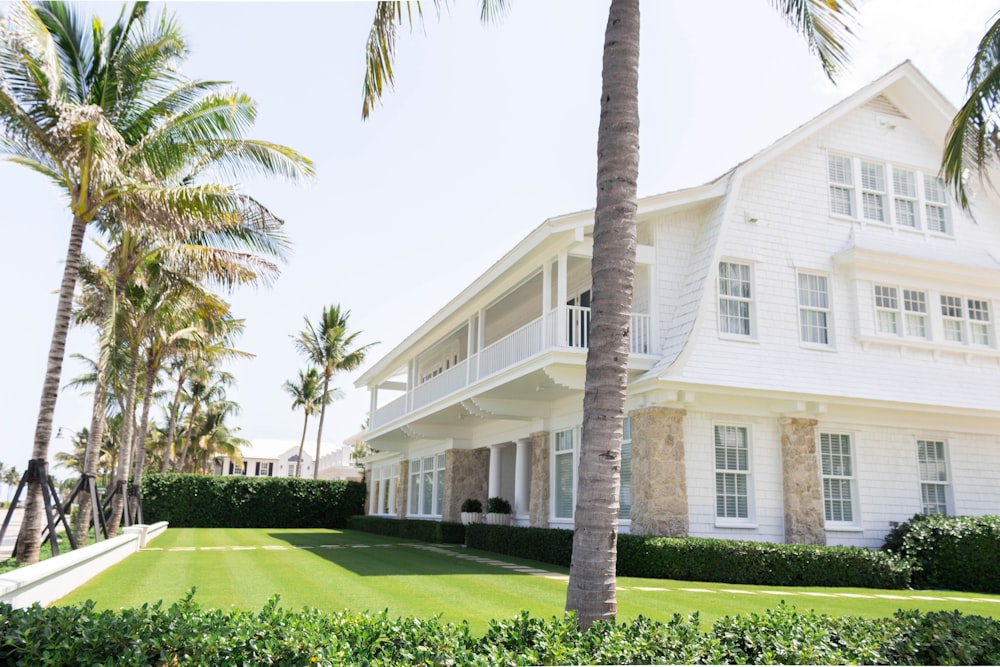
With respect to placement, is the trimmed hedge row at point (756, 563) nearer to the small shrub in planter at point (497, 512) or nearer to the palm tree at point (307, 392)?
the small shrub in planter at point (497, 512)

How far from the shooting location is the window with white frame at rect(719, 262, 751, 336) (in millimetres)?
16016

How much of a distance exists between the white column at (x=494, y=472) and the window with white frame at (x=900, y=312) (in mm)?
11054

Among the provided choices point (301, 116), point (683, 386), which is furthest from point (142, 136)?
point (683, 386)

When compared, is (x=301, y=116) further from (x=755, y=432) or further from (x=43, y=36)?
(x=755, y=432)

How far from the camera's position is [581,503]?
20.2ft

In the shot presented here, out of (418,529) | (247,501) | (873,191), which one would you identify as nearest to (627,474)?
(873,191)

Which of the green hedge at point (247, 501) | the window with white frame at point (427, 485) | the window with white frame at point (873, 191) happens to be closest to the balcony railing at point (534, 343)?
the window with white frame at point (427, 485)

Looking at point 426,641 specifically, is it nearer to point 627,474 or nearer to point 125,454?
point 627,474

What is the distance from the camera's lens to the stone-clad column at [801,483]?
15438 mm

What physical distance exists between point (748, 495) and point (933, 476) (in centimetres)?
502

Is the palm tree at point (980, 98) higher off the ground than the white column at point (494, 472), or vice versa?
the palm tree at point (980, 98)

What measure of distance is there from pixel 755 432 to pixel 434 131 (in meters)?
9.39

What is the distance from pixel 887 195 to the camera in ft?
59.0

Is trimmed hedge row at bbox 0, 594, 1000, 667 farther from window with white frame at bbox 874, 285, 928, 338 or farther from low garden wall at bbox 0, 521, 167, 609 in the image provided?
window with white frame at bbox 874, 285, 928, 338
